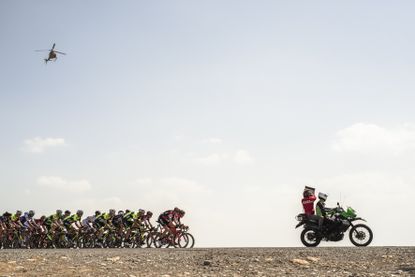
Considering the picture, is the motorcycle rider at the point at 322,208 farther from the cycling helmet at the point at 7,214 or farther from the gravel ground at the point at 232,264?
the cycling helmet at the point at 7,214

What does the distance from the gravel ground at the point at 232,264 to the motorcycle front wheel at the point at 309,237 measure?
3.79 metres

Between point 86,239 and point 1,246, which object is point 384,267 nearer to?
point 86,239

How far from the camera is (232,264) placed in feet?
42.7

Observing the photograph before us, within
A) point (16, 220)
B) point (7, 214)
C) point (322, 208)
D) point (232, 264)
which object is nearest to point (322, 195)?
point (322, 208)

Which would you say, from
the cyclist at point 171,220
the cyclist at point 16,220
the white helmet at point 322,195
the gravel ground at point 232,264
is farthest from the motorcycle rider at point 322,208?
the cyclist at point 16,220

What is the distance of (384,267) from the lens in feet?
40.5

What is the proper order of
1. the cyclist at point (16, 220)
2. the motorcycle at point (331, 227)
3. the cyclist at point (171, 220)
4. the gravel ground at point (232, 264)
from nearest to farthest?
the gravel ground at point (232, 264) → the motorcycle at point (331, 227) → the cyclist at point (171, 220) → the cyclist at point (16, 220)

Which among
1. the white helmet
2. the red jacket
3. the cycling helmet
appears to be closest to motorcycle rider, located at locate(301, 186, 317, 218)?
the red jacket

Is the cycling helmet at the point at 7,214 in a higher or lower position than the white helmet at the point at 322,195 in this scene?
lower

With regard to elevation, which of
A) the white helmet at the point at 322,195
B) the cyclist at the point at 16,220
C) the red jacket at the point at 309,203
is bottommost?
the cyclist at the point at 16,220

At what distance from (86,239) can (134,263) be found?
13788 millimetres

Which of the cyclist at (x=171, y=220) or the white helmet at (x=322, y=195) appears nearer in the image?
the white helmet at (x=322, y=195)

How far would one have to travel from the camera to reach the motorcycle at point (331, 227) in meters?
18.7

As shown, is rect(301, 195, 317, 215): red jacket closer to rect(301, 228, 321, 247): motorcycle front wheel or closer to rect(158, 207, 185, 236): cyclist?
rect(301, 228, 321, 247): motorcycle front wheel
